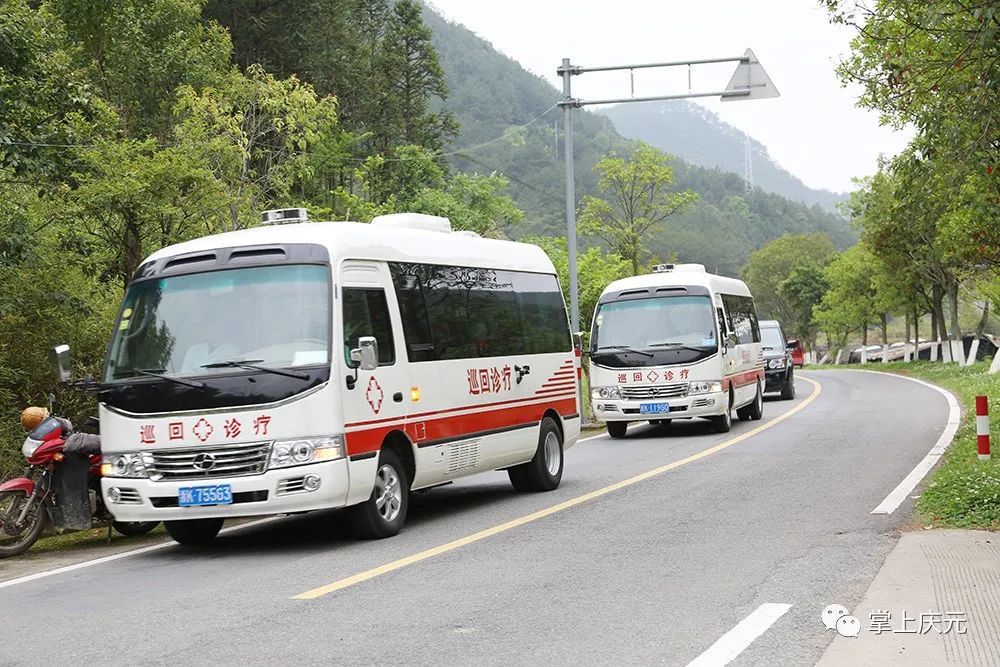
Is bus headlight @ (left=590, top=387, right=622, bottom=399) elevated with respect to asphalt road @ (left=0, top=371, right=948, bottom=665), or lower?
elevated

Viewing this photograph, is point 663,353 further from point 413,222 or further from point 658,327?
point 413,222

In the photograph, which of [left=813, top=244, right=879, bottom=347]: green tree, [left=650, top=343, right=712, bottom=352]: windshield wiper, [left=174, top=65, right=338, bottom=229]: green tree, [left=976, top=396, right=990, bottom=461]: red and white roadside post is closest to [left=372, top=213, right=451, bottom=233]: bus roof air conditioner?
[left=976, top=396, right=990, bottom=461]: red and white roadside post

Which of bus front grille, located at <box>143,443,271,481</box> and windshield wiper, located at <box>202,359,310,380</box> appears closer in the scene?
bus front grille, located at <box>143,443,271,481</box>

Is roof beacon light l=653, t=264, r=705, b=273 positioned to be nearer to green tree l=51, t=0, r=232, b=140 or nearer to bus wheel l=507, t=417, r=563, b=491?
bus wheel l=507, t=417, r=563, b=491

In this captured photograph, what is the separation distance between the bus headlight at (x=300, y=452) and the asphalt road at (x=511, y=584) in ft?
2.54

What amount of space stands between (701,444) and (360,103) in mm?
40875

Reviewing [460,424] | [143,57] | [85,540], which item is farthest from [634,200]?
[85,540]

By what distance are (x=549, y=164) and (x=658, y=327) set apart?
91055mm

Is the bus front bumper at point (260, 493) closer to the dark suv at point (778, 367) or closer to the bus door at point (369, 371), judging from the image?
the bus door at point (369, 371)

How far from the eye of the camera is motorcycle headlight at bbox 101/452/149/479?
10.1m

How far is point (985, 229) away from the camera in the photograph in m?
26.3

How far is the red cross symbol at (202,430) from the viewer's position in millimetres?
9820

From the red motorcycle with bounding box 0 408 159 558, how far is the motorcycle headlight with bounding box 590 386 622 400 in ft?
36.8

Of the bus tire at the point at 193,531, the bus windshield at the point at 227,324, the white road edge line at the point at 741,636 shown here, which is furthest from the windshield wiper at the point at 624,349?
the white road edge line at the point at 741,636
